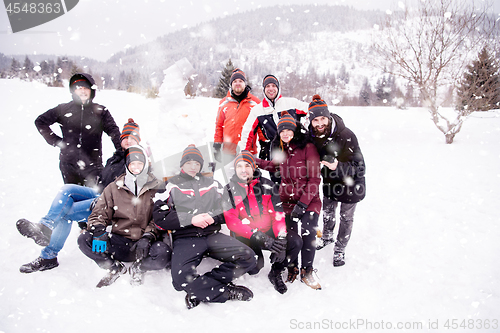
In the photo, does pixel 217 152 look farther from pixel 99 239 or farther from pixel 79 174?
pixel 99 239

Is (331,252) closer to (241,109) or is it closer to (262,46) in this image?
(241,109)

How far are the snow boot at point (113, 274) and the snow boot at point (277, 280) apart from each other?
6.14ft

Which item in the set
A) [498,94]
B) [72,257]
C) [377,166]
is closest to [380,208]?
[377,166]

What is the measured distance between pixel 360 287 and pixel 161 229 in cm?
264

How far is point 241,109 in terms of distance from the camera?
433cm

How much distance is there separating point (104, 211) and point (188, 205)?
999 millimetres

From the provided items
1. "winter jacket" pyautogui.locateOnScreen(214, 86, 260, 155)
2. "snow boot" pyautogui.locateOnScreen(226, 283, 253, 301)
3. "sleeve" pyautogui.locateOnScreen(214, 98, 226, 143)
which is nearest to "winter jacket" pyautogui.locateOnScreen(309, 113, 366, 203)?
"winter jacket" pyautogui.locateOnScreen(214, 86, 260, 155)

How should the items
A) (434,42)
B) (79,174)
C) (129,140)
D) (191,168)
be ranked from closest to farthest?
(191,168)
(129,140)
(79,174)
(434,42)

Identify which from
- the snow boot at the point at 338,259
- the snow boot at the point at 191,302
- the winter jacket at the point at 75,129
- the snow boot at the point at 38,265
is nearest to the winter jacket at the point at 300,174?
the snow boot at the point at 338,259

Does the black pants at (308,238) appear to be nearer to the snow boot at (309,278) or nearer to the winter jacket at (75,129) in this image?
the snow boot at (309,278)

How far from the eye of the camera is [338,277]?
11.0 ft

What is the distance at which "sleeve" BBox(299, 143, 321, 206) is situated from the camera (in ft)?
11.1

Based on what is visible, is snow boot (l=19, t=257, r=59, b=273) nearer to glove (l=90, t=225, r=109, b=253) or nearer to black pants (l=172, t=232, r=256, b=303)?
glove (l=90, t=225, r=109, b=253)

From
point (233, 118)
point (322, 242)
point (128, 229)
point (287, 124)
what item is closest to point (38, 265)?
point (128, 229)
